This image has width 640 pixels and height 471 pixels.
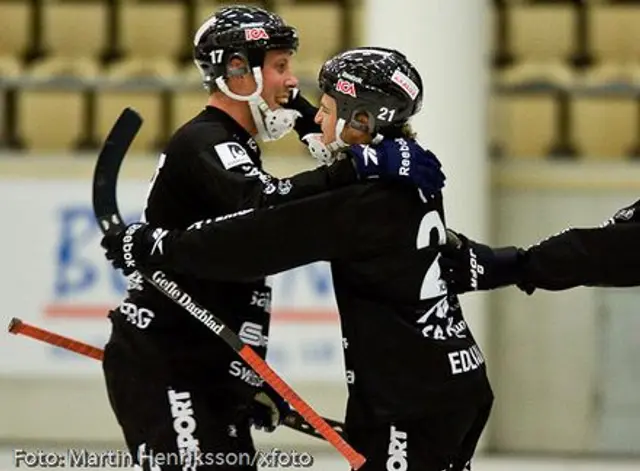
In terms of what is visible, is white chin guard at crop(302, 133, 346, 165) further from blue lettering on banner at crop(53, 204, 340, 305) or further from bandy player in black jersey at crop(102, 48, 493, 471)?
blue lettering on banner at crop(53, 204, 340, 305)

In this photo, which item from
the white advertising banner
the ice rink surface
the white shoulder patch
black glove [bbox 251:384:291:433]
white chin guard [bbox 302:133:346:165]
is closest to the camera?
white chin guard [bbox 302:133:346:165]

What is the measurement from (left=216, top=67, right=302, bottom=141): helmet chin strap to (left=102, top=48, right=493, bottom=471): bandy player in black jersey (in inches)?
15.7

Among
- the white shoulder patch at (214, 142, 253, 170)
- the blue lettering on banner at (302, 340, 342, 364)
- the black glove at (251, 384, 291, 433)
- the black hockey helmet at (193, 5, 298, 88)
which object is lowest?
the blue lettering on banner at (302, 340, 342, 364)

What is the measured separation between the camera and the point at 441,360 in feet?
11.3

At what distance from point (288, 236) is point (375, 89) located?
0.40 metres

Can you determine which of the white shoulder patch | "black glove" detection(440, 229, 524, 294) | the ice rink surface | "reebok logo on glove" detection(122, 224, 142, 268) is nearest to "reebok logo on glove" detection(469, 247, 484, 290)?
"black glove" detection(440, 229, 524, 294)

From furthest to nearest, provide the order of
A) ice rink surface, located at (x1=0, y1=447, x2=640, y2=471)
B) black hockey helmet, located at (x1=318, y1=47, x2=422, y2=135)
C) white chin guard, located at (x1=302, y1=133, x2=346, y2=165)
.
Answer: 1. ice rink surface, located at (x1=0, y1=447, x2=640, y2=471)
2. white chin guard, located at (x1=302, y1=133, x2=346, y2=165)
3. black hockey helmet, located at (x1=318, y1=47, x2=422, y2=135)

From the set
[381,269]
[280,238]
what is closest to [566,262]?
[381,269]

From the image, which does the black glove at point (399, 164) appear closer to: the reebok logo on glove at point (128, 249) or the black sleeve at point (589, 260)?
the black sleeve at point (589, 260)

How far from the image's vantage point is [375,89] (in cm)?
346

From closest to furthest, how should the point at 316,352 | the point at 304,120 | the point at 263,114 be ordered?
1. the point at 263,114
2. the point at 304,120
3. the point at 316,352

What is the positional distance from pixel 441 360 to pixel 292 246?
0.43 metres

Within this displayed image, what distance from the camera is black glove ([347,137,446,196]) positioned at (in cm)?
334

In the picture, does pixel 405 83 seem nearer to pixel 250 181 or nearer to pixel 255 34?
pixel 250 181
